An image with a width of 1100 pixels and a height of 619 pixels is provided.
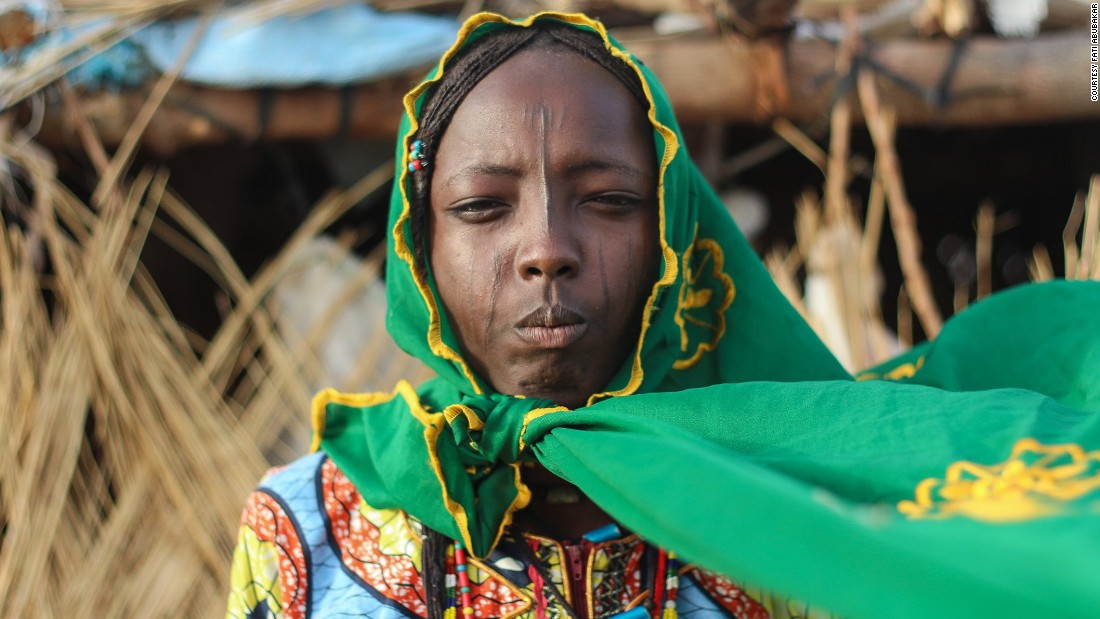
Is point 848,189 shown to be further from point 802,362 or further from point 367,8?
point 802,362

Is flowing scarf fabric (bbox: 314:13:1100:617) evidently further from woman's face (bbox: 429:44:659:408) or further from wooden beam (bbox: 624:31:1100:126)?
wooden beam (bbox: 624:31:1100:126)

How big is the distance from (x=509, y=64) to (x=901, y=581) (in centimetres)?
82

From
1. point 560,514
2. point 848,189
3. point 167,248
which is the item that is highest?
point 848,189

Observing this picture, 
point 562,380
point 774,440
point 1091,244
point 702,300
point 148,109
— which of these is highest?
point 148,109

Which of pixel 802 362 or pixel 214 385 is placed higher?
pixel 214 385

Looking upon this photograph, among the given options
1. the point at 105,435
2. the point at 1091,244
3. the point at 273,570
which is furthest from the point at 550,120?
the point at 1091,244

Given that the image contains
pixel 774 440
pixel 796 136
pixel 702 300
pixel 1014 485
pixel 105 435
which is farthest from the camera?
pixel 796 136

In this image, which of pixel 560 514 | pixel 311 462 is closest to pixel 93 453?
pixel 311 462

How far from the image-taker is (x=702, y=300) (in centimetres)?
137

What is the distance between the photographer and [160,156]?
2.51m

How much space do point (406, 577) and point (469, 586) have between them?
0.09 meters

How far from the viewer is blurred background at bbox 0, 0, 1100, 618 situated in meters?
2.14

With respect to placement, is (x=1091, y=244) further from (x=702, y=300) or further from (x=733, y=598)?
(x=733, y=598)

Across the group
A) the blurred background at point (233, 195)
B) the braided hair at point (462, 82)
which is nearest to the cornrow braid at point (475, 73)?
the braided hair at point (462, 82)
